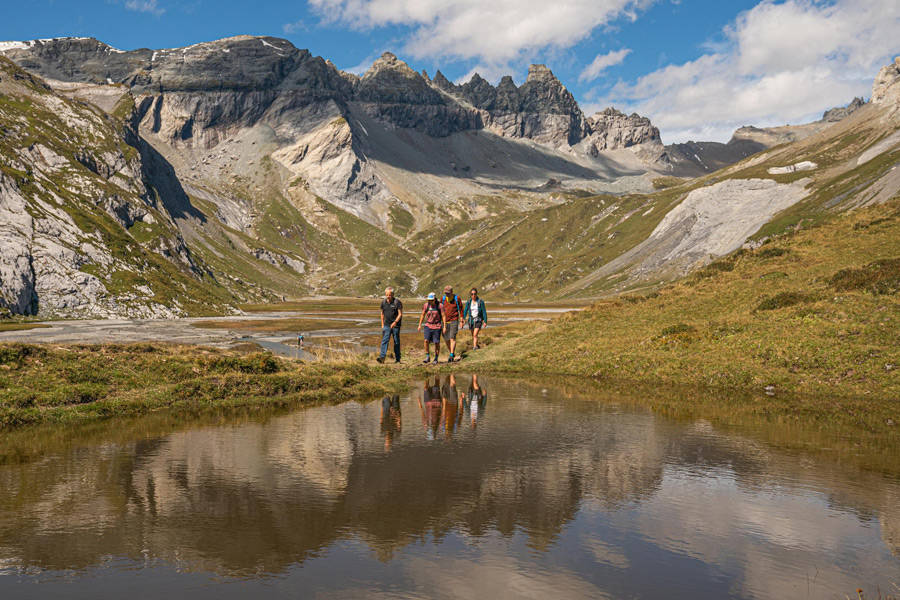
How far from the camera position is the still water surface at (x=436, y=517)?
6266 mm

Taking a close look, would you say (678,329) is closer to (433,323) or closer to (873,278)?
(873,278)

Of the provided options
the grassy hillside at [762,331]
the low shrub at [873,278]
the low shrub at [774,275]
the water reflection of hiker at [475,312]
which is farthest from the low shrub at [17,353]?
the low shrub at [774,275]

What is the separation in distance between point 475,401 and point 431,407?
163cm

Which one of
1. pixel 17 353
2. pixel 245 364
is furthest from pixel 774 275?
pixel 17 353

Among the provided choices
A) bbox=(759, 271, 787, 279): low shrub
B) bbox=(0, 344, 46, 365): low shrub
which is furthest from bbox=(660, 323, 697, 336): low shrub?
bbox=(0, 344, 46, 365): low shrub

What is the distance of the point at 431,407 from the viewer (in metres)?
16.5

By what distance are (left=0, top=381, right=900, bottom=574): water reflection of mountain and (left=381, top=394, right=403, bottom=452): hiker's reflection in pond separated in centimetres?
21

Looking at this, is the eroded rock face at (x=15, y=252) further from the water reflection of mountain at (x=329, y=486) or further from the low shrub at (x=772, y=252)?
the low shrub at (x=772, y=252)

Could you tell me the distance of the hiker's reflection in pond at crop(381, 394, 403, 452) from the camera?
1261 cm

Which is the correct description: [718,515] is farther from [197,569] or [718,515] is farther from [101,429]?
[101,429]

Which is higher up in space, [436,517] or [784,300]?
[784,300]

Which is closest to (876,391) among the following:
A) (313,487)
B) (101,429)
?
(313,487)

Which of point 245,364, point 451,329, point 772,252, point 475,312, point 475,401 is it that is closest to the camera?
point 475,401

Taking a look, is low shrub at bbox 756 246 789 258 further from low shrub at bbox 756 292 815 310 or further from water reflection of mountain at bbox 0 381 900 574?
water reflection of mountain at bbox 0 381 900 574
